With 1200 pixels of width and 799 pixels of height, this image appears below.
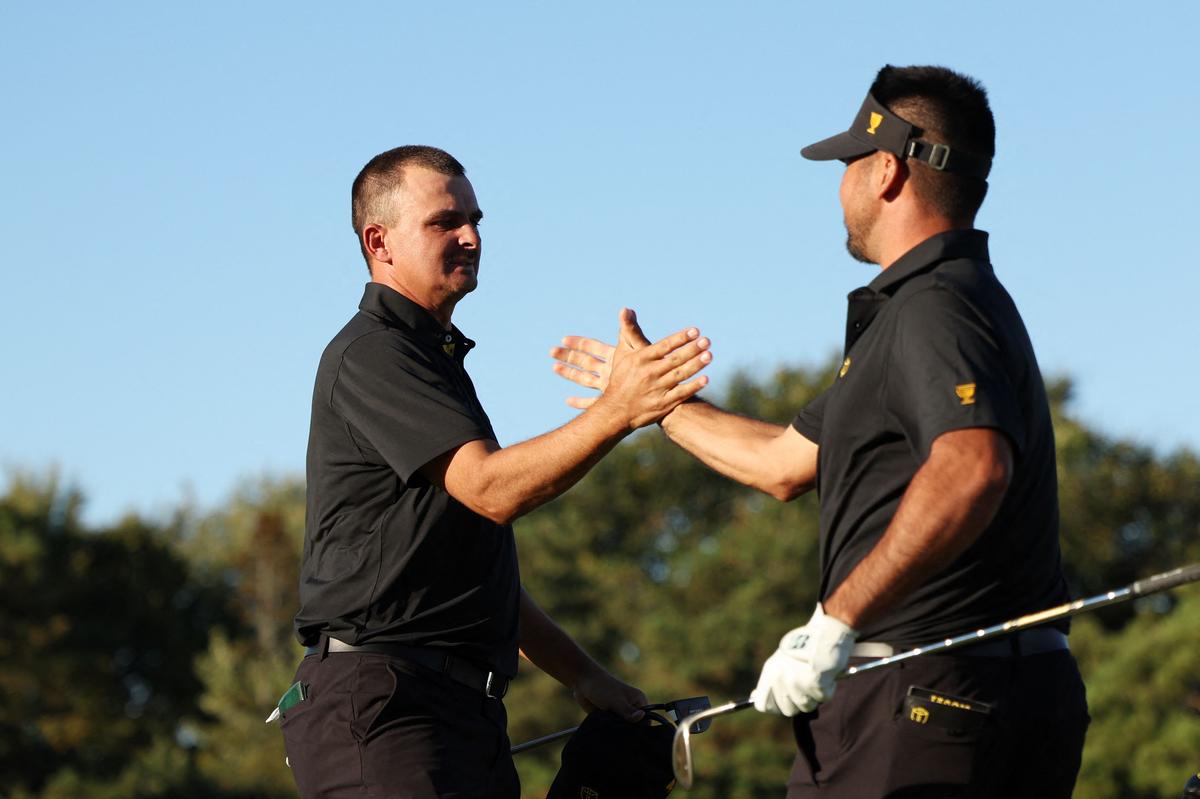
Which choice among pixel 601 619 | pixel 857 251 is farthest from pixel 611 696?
pixel 601 619

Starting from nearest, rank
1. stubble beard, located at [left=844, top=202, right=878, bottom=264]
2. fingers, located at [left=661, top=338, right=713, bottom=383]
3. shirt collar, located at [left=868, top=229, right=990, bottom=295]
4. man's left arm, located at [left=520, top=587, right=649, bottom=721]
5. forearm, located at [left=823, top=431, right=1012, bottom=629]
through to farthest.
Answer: forearm, located at [left=823, top=431, right=1012, bottom=629]
shirt collar, located at [left=868, top=229, right=990, bottom=295]
stubble beard, located at [left=844, top=202, right=878, bottom=264]
fingers, located at [left=661, top=338, right=713, bottom=383]
man's left arm, located at [left=520, top=587, right=649, bottom=721]

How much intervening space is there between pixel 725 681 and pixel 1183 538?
560 inches

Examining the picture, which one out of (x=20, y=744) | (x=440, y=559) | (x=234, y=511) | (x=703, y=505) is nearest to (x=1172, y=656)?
(x=703, y=505)

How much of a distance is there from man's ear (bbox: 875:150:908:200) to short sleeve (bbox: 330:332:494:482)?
157 cm

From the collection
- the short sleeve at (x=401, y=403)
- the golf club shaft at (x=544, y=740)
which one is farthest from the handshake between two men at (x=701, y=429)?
the golf club shaft at (x=544, y=740)

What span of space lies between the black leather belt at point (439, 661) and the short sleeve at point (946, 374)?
6.36 ft

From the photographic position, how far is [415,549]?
6.12 m

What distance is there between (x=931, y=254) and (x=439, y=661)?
7.16 feet

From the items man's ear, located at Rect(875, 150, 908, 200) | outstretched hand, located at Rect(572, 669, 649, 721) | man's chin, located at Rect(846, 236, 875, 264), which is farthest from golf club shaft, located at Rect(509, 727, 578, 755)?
man's ear, located at Rect(875, 150, 908, 200)

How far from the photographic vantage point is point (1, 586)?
4897 centimetres

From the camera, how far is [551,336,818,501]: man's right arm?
20.8 ft

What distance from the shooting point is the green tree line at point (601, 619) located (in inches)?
1649

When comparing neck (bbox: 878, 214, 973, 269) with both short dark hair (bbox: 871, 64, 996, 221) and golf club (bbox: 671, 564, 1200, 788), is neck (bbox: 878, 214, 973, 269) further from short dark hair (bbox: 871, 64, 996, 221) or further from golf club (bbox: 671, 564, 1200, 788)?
golf club (bbox: 671, 564, 1200, 788)

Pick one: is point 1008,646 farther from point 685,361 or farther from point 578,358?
point 578,358
